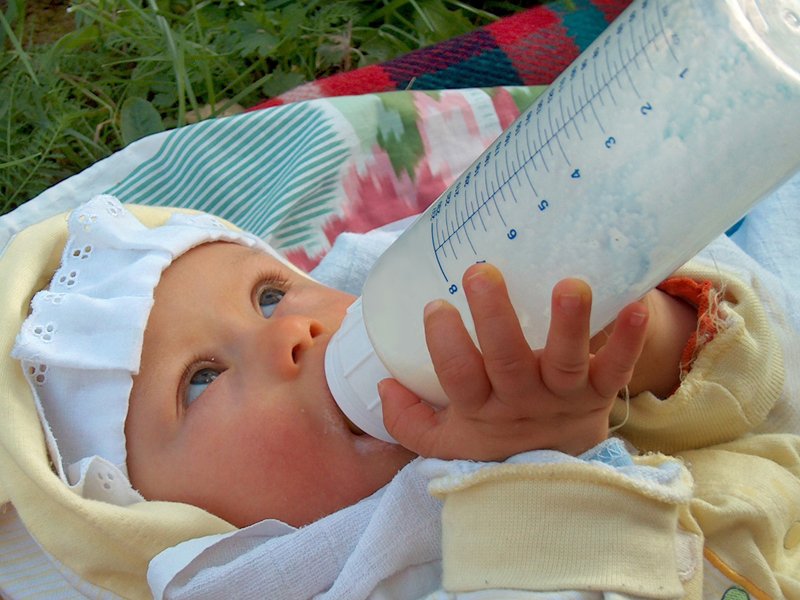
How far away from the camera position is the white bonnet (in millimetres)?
1123

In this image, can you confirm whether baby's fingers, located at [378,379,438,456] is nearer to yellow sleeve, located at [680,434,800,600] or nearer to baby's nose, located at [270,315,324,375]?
baby's nose, located at [270,315,324,375]

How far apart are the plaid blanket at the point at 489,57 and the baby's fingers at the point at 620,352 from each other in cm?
112

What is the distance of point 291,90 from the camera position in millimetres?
1838

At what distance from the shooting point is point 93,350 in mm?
1140

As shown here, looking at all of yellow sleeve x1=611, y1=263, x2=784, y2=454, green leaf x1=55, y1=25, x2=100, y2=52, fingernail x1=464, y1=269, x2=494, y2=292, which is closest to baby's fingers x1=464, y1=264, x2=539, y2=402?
fingernail x1=464, y1=269, x2=494, y2=292

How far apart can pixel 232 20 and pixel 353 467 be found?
1.18 m

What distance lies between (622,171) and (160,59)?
1333 millimetres

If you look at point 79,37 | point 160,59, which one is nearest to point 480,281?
point 160,59

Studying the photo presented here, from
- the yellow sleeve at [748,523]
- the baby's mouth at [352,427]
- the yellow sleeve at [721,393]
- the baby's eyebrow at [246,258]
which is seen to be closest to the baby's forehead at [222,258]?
the baby's eyebrow at [246,258]

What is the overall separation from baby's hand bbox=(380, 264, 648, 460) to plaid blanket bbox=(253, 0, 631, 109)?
1.04 metres

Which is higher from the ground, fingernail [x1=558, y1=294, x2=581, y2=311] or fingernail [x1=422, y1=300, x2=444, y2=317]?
fingernail [x1=558, y1=294, x2=581, y2=311]

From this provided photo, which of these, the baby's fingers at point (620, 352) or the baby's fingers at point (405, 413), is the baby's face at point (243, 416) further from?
the baby's fingers at point (620, 352)

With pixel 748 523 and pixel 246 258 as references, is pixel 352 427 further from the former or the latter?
pixel 748 523

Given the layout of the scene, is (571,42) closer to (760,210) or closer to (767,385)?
(760,210)
